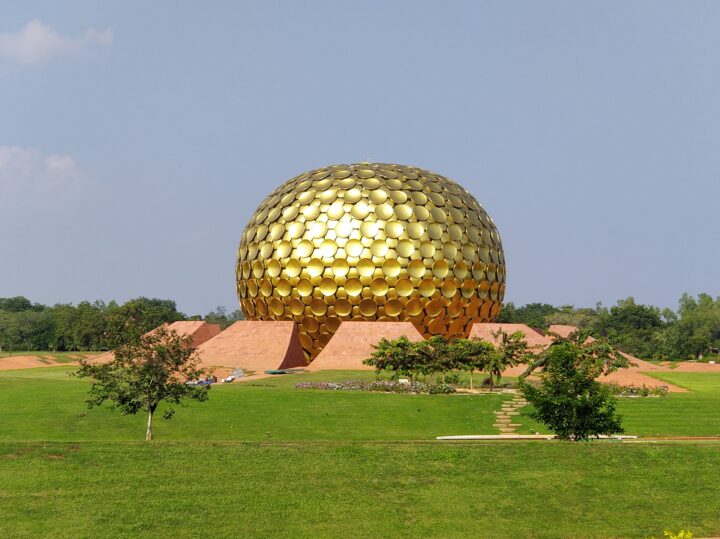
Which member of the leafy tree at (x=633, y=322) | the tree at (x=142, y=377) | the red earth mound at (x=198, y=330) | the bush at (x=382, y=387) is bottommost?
the bush at (x=382, y=387)

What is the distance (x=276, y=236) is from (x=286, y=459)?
27603mm

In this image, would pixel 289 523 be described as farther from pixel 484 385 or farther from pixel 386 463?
pixel 484 385

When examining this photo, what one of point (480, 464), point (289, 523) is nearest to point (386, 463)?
point (480, 464)

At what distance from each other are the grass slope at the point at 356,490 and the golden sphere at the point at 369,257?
78.6 ft

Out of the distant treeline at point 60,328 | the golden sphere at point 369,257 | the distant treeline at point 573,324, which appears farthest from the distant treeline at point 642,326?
the distant treeline at point 60,328

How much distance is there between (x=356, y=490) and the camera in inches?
491

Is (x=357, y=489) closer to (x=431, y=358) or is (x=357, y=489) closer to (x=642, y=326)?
(x=431, y=358)

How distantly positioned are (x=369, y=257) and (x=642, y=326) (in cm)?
5380

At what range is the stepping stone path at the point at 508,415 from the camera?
20.6 metres

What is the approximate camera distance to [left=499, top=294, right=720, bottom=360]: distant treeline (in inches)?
2650

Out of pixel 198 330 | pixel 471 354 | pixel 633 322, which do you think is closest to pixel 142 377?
pixel 471 354

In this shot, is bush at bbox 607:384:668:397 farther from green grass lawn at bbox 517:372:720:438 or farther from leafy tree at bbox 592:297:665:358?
leafy tree at bbox 592:297:665:358

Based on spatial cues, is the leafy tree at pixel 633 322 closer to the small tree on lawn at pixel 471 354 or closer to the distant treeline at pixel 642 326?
the distant treeline at pixel 642 326

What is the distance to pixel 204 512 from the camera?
11.5m
